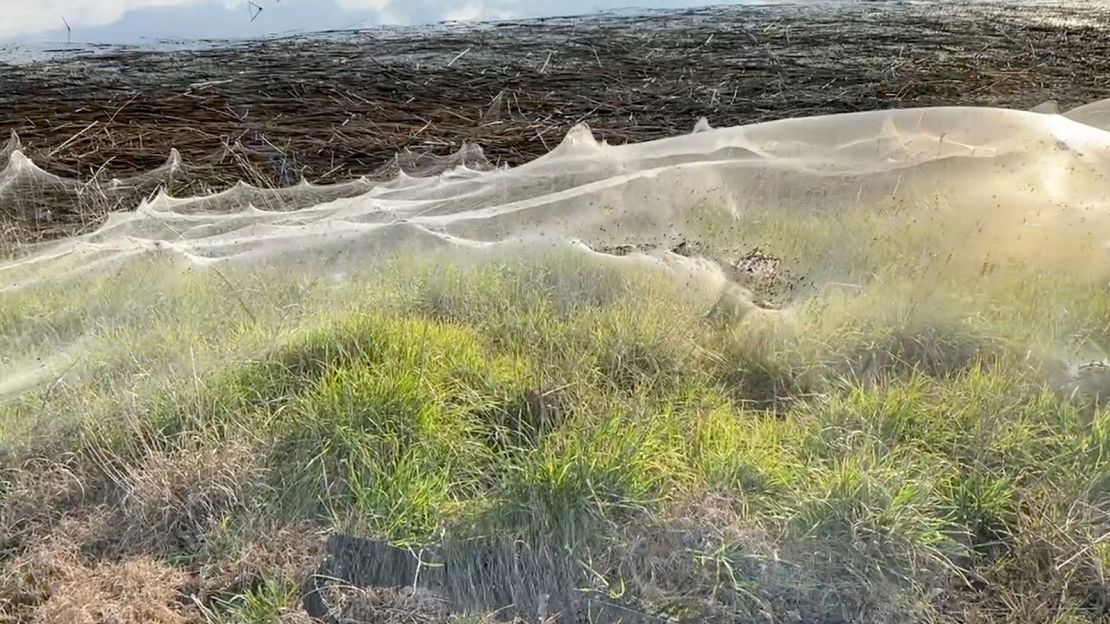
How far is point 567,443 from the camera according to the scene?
2912mm

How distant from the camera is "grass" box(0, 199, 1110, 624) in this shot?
2590 millimetres

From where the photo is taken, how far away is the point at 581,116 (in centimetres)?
734

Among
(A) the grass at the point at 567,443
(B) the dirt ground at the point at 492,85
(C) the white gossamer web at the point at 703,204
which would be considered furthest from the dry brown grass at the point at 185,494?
(B) the dirt ground at the point at 492,85

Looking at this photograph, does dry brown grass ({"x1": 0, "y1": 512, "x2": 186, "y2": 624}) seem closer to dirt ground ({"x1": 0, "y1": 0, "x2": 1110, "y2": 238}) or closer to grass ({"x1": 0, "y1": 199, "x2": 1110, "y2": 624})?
grass ({"x1": 0, "y1": 199, "x2": 1110, "y2": 624})

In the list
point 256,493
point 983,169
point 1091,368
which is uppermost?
point 983,169

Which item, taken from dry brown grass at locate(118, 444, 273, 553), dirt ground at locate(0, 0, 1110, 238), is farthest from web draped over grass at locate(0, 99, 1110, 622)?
dirt ground at locate(0, 0, 1110, 238)

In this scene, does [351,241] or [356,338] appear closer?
[356,338]

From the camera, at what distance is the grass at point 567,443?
2.59 metres

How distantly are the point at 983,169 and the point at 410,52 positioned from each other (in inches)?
262

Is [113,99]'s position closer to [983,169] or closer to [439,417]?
[439,417]

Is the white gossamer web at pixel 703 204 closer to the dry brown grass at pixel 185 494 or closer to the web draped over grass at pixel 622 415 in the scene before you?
the web draped over grass at pixel 622 415

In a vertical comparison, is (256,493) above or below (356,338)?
below

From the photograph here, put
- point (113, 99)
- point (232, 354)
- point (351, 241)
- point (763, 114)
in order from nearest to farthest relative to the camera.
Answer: point (232, 354) < point (351, 241) < point (763, 114) < point (113, 99)

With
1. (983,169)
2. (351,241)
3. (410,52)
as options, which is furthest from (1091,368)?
(410,52)
